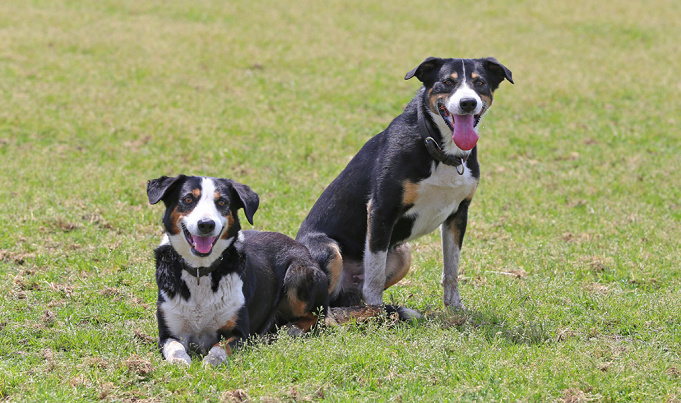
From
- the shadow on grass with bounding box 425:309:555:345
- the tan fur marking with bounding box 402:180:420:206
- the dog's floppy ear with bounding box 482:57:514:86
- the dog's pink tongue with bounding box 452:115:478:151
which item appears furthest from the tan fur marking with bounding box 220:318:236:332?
the dog's floppy ear with bounding box 482:57:514:86

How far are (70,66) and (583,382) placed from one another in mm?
12603

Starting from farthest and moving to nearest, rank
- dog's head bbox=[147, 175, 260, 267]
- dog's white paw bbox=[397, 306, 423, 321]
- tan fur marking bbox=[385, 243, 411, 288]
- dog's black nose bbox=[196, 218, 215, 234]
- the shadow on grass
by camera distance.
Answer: tan fur marking bbox=[385, 243, 411, 288]
dog's white paw bbox=[397, 306, 423, 321]
the shadow on grass
dog's head bbox=[147, 175, 260, 267]
dog's black nose bbox=[196, 218, 215, 234]

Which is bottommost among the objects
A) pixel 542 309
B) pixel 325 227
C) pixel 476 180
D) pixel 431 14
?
pixel 542 309

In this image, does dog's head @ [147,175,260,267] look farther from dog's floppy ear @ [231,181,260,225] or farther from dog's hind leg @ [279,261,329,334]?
dog's hind leg @ [279,261,329,334]

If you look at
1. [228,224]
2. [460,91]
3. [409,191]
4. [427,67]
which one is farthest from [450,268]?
[228,224]

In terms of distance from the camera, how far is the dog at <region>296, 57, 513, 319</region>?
19.6 ft

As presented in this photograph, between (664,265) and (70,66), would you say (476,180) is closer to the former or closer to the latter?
(664,265)

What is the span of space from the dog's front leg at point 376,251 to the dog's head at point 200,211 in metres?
1.12

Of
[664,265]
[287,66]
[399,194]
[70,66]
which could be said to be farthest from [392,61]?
[399,194]

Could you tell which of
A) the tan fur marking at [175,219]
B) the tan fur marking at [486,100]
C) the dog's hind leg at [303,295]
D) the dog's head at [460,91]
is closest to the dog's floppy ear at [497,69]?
the dog's head at [460,91]

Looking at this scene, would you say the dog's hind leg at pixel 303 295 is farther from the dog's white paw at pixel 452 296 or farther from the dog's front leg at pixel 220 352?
the dog's white paw at pixel 452 296

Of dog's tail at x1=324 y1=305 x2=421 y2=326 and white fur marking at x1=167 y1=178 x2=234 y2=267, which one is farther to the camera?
dog's tail at x1=324 y1=305 x2=421 y2=326

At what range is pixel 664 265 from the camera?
25.0 feet

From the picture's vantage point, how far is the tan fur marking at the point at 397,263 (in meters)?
6.62
